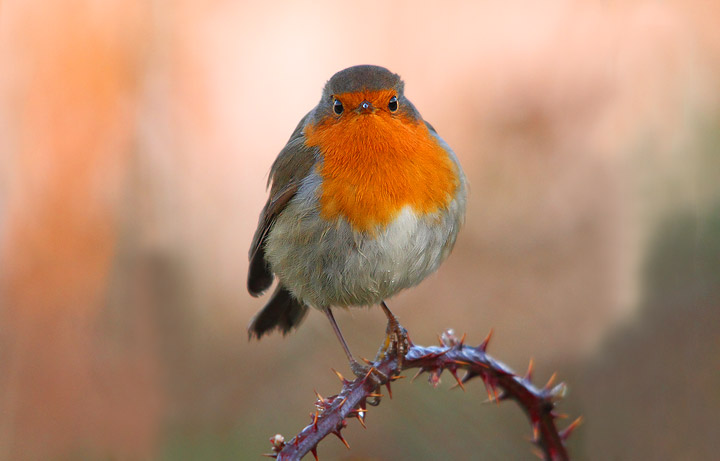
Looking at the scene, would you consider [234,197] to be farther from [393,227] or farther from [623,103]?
[623,103]

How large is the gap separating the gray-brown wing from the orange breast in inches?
5.5

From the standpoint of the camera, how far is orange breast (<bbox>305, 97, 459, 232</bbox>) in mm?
3012

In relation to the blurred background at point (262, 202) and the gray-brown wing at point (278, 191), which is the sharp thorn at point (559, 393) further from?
the blurred background at point (262, 202)

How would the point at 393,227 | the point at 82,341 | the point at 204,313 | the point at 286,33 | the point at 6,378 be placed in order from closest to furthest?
1. the point at 393,227
2. the point at 6,378
3. the point at 82,341
4. the point at 204,313
5. the point at 286,33

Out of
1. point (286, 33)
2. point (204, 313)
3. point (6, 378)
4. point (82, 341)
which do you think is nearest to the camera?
point (6, 378)

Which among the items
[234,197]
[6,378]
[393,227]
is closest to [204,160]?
[234,197]

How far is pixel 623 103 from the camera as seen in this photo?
4.47m

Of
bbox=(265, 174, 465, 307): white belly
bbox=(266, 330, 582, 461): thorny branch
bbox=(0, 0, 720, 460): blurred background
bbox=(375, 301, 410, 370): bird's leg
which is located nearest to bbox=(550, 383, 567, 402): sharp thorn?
bbox=(266, 330, 582, 461): thorny branch

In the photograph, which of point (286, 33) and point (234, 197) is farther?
point (286, 33)

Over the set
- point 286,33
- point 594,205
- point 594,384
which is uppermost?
point 286,33

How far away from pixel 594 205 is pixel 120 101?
2.81 metres

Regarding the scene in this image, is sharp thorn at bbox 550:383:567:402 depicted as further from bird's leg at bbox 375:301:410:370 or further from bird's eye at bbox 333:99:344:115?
bird's eye at bbox 333:99:344:115

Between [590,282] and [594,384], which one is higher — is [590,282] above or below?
above

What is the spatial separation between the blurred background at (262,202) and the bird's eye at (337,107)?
163 centimetres
